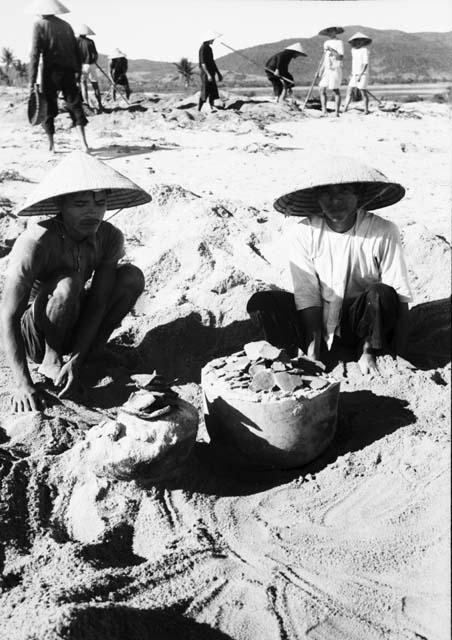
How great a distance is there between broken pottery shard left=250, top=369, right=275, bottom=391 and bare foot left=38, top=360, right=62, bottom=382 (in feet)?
3.82

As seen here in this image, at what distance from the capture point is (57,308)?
11.1ft

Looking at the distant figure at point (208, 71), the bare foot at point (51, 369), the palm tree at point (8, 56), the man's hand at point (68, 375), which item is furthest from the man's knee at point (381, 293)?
the palm tree at point (8, 56)

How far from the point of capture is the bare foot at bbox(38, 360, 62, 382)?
11.6 ft

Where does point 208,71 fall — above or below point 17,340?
above

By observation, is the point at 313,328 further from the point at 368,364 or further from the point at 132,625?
the point at 132,625

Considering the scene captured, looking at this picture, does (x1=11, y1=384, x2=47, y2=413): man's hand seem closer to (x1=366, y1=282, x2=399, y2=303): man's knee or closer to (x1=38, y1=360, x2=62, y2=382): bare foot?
(x1=38, y1=360, x2=62, y2=382): bare foot

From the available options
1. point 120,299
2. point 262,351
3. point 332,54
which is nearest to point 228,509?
point 262,351

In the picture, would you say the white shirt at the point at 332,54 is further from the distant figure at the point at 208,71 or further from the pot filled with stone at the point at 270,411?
the pot filled with stone at the point at 270,411

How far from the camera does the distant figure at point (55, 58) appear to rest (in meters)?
7.15

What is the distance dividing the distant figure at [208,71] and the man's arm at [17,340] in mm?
8940

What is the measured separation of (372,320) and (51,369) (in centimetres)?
152

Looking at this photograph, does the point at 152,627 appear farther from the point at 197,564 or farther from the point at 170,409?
the point at 170,409

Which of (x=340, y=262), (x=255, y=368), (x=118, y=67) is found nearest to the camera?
(x=255, y=368)

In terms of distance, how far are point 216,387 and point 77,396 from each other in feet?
2.90
